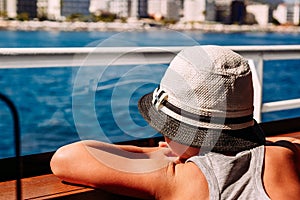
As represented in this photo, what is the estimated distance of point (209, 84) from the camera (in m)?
1.51

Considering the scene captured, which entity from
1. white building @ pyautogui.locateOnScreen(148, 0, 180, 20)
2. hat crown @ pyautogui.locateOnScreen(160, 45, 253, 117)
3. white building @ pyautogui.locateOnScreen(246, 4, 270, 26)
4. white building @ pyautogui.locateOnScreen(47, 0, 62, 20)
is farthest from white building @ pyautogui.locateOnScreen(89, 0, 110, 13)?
white building @ pyautogui.locateOnScreen(246, 4, 270, 26)

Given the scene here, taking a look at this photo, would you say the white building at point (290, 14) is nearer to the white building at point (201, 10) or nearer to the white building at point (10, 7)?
the white building at point (201, 10)

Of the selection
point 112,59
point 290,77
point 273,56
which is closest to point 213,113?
point 112,59

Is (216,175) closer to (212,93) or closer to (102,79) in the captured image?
(212,93)

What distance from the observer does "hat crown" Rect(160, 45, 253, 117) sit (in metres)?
1.51

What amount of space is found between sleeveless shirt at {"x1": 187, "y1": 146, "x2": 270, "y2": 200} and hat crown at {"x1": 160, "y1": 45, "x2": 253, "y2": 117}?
126 mm

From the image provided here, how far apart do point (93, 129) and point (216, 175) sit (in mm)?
446

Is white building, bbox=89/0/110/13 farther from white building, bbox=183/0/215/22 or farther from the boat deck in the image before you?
white building, bbox=183/0/215/22

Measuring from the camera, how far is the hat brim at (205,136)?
152cm

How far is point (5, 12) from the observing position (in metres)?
56.7

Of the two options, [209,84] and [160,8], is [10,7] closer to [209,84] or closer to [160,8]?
[160,8]

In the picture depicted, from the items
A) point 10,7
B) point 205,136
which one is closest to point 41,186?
point 205,136

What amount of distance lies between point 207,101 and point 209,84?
5 centimetres

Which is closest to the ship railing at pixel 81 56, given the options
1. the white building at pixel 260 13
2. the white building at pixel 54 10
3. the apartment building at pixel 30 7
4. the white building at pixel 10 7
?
the apartment building at pixel 30 7
